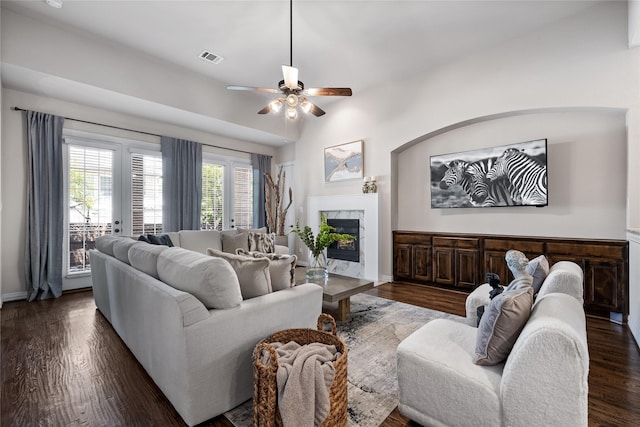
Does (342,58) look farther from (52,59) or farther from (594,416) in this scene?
(594,416)

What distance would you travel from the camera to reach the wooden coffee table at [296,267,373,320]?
2.77 meters

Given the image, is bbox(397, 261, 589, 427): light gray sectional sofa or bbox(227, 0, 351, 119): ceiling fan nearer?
bbox(397, 261, 589, 427): light gray sectional sofa

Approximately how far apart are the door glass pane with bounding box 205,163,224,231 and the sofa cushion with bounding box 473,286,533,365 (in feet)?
17.6

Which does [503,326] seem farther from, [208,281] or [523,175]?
[523,175]

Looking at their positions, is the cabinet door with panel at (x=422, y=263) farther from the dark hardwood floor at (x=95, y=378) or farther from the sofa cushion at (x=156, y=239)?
the sofa cushion at (x=156, y=239)

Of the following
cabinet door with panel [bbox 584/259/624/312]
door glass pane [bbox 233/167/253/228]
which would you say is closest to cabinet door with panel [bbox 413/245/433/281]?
cabinet door with panel [bbox 584/259/624/312]

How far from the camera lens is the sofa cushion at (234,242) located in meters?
4.77

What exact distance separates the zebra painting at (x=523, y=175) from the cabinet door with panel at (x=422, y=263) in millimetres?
1435

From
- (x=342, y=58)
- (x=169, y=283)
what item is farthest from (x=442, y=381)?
(x=342, y=58)

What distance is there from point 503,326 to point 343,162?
4.48m

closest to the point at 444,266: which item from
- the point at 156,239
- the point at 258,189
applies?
the point at 156,239

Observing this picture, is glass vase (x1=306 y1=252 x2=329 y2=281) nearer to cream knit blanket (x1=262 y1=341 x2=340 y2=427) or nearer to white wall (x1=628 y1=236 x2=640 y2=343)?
cream knit blanket (x1=262 y1=341 x2=340 y2=427)

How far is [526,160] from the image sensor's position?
12.1ft

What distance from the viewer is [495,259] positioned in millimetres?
3820
